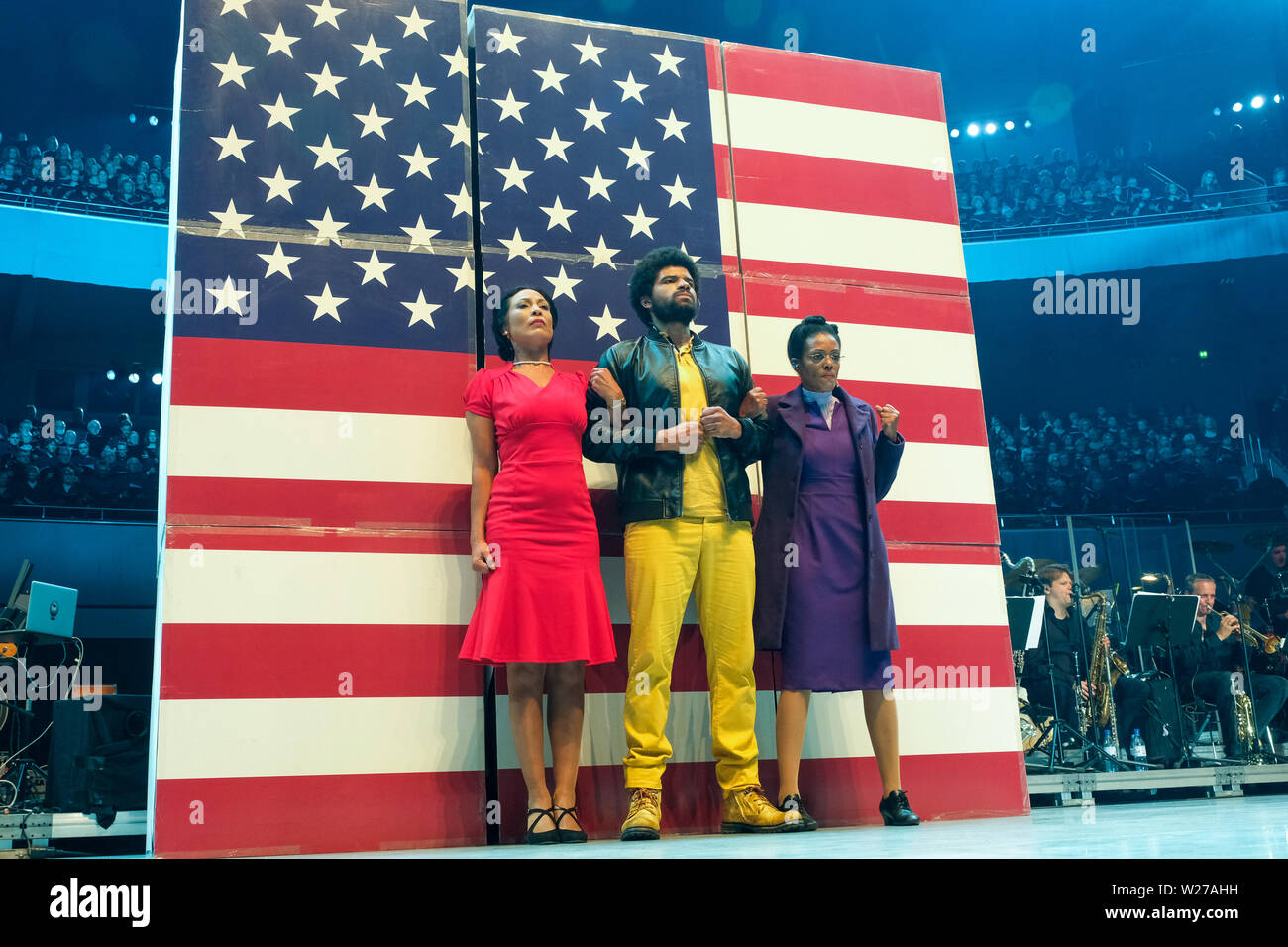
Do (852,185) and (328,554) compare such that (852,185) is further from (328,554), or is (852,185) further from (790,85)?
(328,554)

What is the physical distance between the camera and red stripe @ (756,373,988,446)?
453 centimetres

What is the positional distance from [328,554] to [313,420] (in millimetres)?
464

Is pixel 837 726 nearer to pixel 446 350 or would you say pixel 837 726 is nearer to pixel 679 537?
pixel 679 537

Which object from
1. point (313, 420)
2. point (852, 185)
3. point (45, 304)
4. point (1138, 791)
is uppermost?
point (45, 304)

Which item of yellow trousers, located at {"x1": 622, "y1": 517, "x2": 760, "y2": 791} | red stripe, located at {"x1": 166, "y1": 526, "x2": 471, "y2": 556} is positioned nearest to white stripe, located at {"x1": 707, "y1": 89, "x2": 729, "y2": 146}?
yellow trousers, located at {"x1": 622, "y1": 517, "x2": 760, "y2": 791}

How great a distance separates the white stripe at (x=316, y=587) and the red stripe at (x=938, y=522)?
1671 mm

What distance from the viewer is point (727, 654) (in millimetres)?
3645

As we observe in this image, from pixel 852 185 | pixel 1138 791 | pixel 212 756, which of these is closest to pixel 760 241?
pixel 852 185

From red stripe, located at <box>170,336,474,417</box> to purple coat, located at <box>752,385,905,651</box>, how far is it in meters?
1.13

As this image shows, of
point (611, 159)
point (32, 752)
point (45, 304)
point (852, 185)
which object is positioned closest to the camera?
point (611, 159)

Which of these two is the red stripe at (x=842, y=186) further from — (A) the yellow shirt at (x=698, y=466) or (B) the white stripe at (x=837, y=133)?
(A) the yellow shirt at (x=698, y=466)

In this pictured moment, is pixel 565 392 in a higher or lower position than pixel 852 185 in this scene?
lower
